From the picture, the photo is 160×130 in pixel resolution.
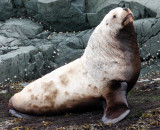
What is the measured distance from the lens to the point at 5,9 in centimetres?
1480

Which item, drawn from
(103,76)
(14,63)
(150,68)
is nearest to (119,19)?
(103,76)

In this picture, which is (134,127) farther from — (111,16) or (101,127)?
(111,16)

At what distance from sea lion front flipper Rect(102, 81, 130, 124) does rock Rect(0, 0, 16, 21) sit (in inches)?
426

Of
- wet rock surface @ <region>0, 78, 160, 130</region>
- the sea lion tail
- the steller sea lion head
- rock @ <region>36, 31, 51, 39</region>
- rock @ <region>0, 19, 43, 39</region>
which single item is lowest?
rock @ <region>36, 31, 51, 39</region>

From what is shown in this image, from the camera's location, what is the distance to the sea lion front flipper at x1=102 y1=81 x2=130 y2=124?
4620 mm

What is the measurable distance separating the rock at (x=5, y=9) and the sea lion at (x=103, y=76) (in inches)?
379

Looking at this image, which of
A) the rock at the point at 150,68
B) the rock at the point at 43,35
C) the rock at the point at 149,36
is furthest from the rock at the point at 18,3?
the rock at the point at 150,68

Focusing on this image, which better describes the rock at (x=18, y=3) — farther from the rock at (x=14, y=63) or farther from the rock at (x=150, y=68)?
the rock at (x=150, y=68)

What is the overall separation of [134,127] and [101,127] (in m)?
0.47

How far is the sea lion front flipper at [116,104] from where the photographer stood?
4620 mm

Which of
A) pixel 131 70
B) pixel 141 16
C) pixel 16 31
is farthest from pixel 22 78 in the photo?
pixel 131 70

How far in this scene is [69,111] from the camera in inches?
221

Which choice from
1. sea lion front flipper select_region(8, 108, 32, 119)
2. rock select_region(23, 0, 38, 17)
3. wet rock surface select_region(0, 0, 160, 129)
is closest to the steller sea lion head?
sea lion front flipper select_region(8, 108, 32, 119)

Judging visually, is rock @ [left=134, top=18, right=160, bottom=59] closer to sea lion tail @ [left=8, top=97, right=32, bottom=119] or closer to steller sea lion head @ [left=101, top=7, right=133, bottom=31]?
steller sea lion head @ [left=101, top=7, right=133, bottom=31]
